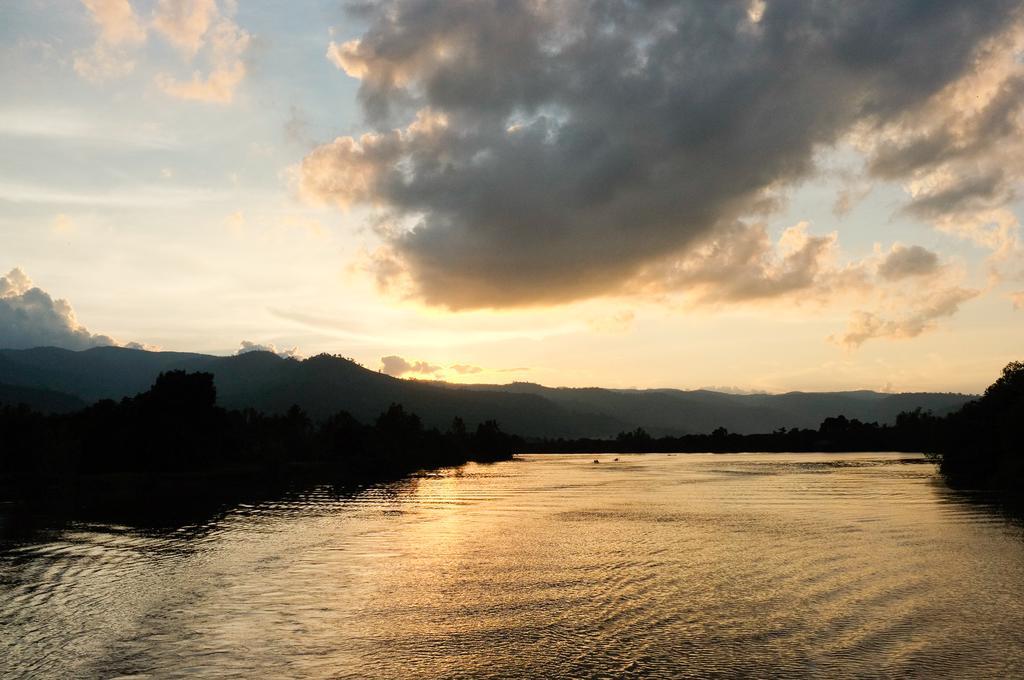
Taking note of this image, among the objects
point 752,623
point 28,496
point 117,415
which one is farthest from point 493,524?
point 117,415

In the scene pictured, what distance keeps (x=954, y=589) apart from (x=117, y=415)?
184 m

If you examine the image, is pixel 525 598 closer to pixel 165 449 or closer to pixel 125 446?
pixel 165 449

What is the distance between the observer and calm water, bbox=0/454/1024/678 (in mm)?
33719

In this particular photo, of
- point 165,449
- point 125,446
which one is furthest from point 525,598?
point 125,446

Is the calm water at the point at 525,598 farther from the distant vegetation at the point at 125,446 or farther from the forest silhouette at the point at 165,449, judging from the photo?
the distant vegetation at the point at 125,446

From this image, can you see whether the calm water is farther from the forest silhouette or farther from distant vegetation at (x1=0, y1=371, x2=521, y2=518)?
distant vegetation at (x1=0, y1=371, x2=521, y2=518)

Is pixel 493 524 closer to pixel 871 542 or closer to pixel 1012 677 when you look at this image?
Answer: pixel 871 542

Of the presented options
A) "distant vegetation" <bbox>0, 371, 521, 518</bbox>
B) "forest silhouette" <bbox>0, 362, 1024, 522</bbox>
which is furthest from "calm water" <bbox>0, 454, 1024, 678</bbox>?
"distant vegetation" <bbox>0, 371, 521, 518</bbox>

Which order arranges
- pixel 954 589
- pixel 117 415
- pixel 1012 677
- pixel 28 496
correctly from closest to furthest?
pixel 1012 677 < pixel 954 589 < pixel 28 496 < pixel 117 415

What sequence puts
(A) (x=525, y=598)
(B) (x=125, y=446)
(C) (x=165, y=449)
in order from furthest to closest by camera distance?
(C) (x=165, y=449) < (B) (x=125, y=446) < (A) (x=525, y=598)

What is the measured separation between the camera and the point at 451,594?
48.0 metres

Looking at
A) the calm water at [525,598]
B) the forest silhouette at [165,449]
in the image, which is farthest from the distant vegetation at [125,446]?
the calm water at [525,598]

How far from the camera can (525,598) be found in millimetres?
46125

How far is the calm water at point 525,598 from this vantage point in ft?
111
